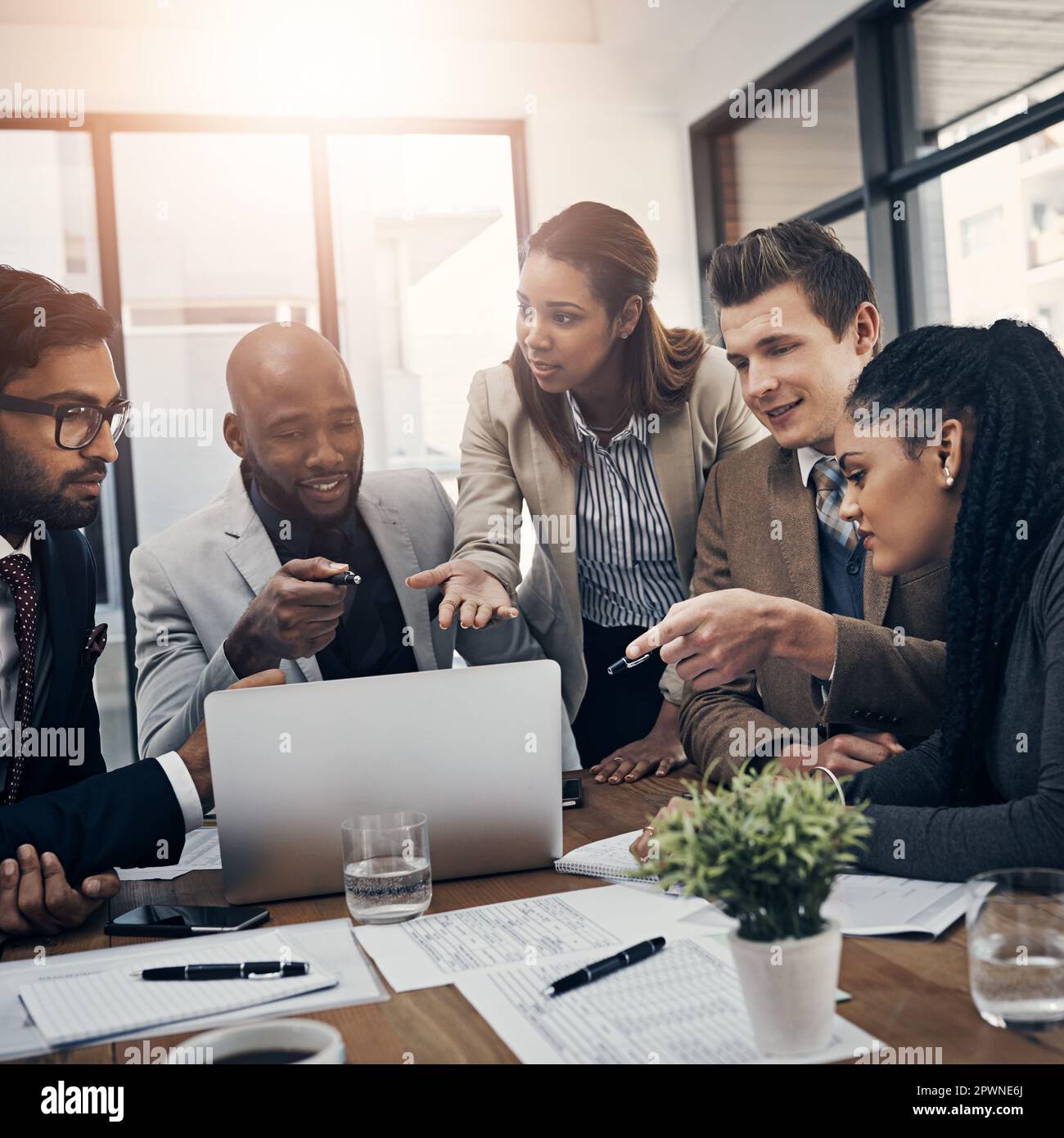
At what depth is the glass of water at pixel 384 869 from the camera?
1311mm

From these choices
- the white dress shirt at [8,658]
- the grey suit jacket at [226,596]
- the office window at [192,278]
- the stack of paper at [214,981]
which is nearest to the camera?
the stack of paper at [214,981]

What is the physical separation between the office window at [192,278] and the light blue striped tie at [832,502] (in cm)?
326

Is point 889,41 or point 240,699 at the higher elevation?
point 889,41

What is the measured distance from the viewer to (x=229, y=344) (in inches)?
194

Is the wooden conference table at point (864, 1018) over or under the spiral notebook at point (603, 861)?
under

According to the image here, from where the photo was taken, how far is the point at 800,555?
7.07ft

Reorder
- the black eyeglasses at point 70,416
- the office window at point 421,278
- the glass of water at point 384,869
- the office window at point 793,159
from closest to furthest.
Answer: the glass of water at point 384,869 → the black eyeglasses at point 70,416 → the office window at point 793,159 → the office window at point 421,278

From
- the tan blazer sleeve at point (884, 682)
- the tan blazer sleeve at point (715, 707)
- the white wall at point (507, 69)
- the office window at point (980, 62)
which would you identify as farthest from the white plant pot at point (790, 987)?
the white wall at point (507, 69)

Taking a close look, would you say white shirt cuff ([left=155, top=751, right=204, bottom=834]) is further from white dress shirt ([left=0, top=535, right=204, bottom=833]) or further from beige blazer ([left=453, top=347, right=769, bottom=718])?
beige blazer ([left=453, top=347, right=769, bottom=718])

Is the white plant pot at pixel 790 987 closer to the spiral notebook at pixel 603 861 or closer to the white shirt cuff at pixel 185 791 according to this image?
the spiral notebook at pixel 603 861

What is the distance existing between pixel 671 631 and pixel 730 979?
644 millimetres
